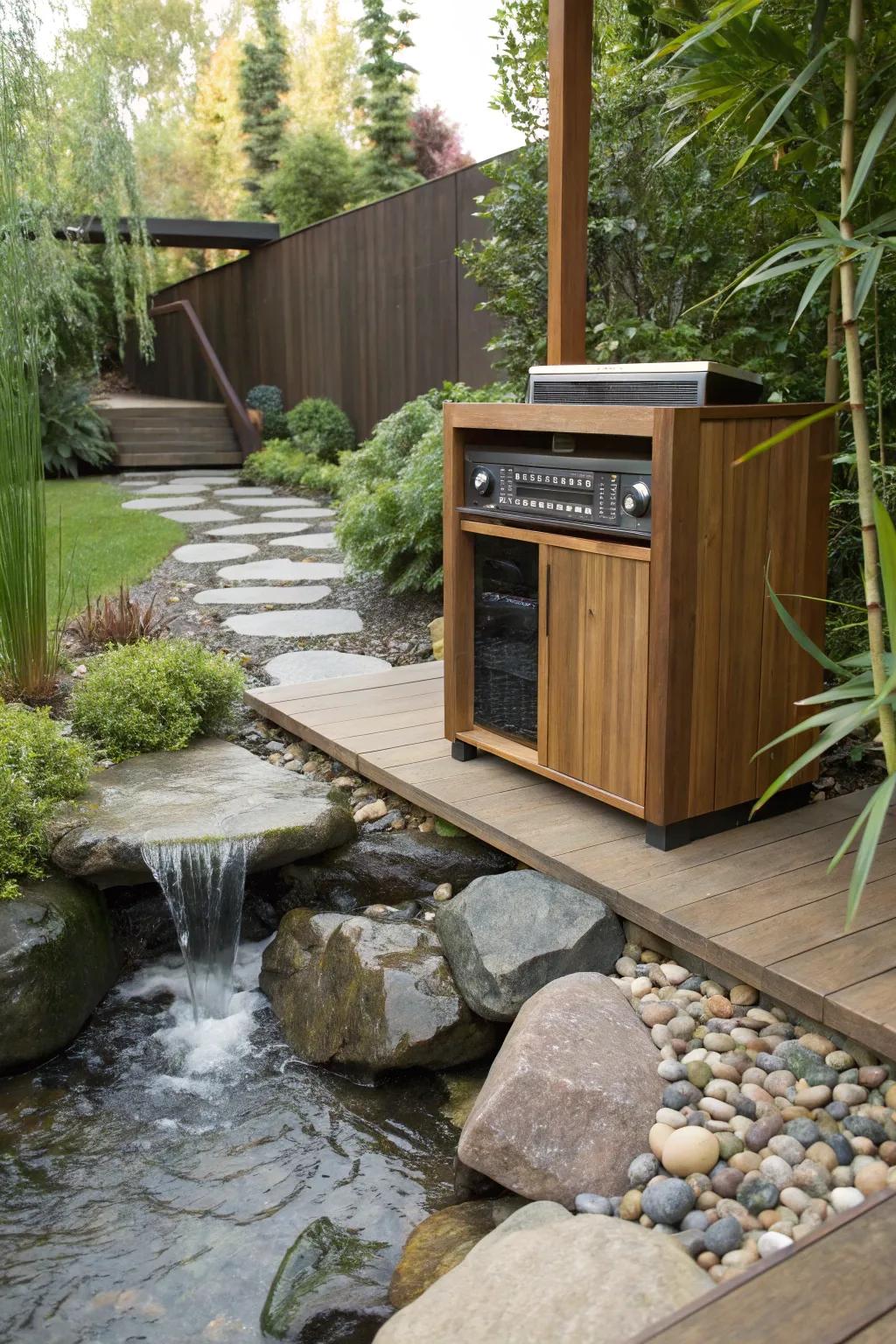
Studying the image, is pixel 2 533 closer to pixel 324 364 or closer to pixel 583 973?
pixel 583 973

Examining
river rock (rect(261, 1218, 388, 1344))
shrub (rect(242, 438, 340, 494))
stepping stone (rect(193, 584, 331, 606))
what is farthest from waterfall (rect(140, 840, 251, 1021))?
shrub (rect(242, 438, 340, 494))

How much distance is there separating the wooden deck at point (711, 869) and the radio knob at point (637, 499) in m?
0.80

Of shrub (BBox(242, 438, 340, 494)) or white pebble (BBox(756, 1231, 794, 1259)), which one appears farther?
shrub (BBox(242, 438, 340, 494))

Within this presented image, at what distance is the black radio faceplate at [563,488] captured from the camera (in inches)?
102

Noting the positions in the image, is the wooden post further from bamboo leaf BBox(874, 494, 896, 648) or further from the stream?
the stream

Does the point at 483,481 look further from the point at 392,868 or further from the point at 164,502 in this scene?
the point at 164,502

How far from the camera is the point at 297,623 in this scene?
528 cm

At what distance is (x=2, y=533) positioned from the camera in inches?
141

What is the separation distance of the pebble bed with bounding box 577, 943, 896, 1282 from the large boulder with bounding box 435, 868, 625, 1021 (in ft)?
0.74

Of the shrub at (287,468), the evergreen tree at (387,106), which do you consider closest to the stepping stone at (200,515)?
the shrub at (287,468)

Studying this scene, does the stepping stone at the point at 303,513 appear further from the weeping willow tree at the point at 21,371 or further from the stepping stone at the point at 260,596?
the weeping willow tree at the point at 21,371

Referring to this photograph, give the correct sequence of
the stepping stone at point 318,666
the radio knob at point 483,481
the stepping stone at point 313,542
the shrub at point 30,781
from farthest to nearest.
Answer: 1. the stepping stone at point 313,542
2. the stepping stone at point 318,666
3. the radio knob at point 483,481
4. the shrub at point 30,781

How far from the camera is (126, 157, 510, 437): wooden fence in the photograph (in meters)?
8.44

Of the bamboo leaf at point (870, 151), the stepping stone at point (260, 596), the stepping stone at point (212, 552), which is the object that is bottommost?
the stepping stone at point (260, 596)
